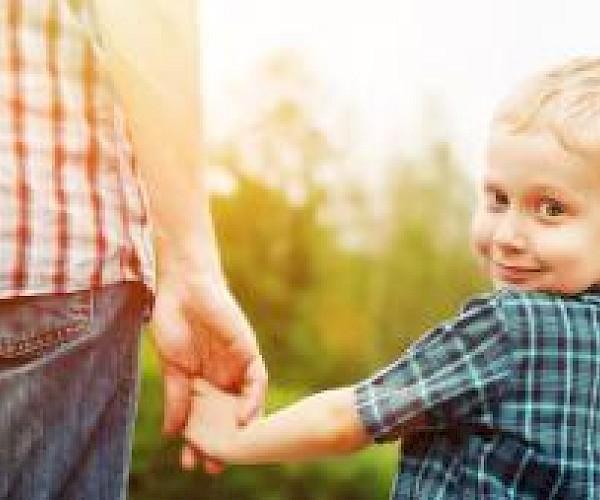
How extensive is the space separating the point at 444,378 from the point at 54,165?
0.41m

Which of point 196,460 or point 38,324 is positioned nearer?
point 38,324

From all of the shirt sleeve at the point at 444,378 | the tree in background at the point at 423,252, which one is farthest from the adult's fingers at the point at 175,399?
the tree in background at the point at 423,252

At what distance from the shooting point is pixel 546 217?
1661 millimetres

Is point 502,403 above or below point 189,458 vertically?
above

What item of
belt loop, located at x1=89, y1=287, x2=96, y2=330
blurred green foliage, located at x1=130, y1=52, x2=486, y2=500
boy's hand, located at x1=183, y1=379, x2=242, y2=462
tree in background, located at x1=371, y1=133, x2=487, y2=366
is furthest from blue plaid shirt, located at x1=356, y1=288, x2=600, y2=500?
tree in background, located at x1=371, y1=133, x2=487, y2=366

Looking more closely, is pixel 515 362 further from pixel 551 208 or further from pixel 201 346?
pixel 201 346

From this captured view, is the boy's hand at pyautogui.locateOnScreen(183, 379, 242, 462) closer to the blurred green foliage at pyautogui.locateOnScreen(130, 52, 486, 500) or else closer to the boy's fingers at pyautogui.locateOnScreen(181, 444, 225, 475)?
the boy's fingers at pyautogui.locateOnScreen(181, 444, 225, 475)

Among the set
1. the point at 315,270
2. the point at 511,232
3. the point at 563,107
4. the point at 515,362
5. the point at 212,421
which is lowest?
the point at 315,270

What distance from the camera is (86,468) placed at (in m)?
1.50

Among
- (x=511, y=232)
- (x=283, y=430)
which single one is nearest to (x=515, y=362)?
(x=511, y=232)

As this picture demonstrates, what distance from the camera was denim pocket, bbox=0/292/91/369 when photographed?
1.39 m

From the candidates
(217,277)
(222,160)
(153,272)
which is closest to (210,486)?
(222,160)

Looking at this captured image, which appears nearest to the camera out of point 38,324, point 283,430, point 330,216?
point 38,324

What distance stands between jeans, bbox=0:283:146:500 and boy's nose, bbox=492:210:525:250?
1.21 ft
